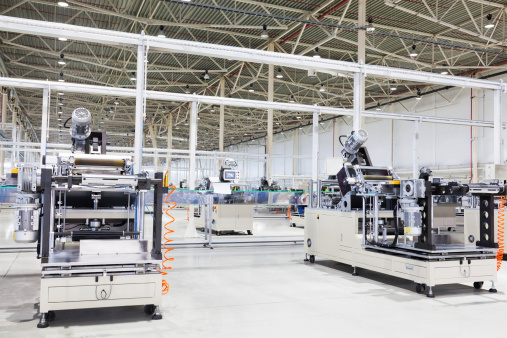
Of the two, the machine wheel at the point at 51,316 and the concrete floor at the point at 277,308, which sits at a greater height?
the machine wheel at the point at 51,316

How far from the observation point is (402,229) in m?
5.66

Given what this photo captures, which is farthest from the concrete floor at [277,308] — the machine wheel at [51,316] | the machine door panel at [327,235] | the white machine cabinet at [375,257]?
the machine door panel at [327,235]

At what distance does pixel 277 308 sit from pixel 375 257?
6.18 feet

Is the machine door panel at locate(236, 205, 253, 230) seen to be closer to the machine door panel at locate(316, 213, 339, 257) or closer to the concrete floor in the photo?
the machine door panel at locate(316, 213, 339, 257)

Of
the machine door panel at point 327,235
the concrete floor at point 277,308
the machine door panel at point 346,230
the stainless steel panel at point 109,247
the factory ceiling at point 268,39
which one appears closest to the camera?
the concrete floor at point 277,308

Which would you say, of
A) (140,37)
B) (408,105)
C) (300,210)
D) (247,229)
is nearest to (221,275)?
(140,37)

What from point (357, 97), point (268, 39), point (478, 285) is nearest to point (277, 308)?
point (478, 285)

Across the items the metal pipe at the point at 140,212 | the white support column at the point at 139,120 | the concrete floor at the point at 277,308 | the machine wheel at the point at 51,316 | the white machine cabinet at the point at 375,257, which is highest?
the white support column at the point at 139,120

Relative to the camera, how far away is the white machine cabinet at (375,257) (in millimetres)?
4703

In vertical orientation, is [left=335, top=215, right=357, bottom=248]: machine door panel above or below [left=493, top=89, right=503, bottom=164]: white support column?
below

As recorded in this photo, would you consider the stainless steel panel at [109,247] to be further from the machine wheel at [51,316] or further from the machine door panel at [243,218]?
the machine door panel at [243,218]

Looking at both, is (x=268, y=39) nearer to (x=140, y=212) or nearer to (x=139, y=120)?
(x=139, y=120)

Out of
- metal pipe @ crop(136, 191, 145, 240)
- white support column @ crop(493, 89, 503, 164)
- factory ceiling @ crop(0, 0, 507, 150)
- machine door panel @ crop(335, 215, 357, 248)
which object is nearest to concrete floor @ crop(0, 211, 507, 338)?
machine door panel @ crop(335, 215, 357, 248)

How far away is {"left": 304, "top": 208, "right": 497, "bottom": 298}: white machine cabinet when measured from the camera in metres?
4.70
